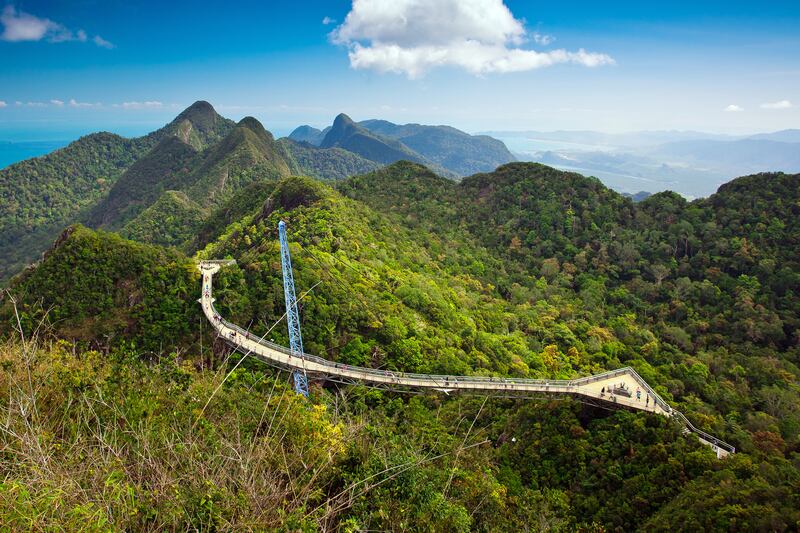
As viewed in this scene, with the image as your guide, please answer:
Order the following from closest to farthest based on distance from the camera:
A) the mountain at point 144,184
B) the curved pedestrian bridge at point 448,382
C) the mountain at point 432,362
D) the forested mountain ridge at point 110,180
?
the mountain at point 432,362 < the curved pedestrian bridge at point 448,382 < the forested mountain ridge at point 110,180 < the mountain at point 144,184

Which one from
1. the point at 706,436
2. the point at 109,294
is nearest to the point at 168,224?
the point at 109,294

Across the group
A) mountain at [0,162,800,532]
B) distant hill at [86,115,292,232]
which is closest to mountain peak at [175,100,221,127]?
distant hill at [86,115,292,232]

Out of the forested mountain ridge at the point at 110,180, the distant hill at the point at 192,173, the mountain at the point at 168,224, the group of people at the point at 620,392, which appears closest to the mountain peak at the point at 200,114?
the forested mountain ridge at the point at 110,180

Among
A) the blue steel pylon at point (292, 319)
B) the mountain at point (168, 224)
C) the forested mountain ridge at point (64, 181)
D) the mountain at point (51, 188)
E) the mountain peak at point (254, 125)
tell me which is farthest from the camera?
the mountain peak at point (254, 125)

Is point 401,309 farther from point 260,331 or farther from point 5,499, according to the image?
point 5,499

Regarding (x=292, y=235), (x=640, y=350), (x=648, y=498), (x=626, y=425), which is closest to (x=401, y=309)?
(x=292, y=235)

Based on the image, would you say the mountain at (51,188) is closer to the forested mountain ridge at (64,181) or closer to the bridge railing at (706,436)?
the forested mountain ridge at (64,181)
